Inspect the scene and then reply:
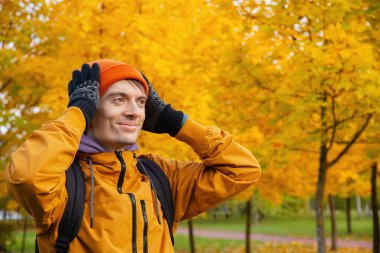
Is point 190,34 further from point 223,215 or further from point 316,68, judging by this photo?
point 223,215

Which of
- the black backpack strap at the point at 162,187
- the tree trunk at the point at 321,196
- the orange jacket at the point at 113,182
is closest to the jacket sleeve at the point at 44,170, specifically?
the orange jacket at the point at 113,182

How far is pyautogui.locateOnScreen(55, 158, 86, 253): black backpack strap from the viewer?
184 centimetres

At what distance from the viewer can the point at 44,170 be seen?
1.70 metres

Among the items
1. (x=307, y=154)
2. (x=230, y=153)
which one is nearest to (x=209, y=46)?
(x=307, y=154)

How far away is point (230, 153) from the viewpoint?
7.61ft

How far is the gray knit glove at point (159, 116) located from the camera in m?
2.33

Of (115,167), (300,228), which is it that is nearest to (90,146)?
(115,167)

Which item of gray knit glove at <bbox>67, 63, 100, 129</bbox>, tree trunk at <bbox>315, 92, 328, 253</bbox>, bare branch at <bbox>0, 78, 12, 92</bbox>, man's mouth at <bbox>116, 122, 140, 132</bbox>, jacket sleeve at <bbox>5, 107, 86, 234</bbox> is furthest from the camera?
bare branch at <bbox>0, 78, 12, 92</bbox>

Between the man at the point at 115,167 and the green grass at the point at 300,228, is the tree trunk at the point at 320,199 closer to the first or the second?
the man at the point at 115,167

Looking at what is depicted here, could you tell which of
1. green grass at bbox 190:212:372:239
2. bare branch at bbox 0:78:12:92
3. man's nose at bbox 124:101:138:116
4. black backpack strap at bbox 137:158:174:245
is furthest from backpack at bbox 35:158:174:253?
green grass at bbox 190:212:372:239

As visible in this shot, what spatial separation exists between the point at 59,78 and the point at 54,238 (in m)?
5.05

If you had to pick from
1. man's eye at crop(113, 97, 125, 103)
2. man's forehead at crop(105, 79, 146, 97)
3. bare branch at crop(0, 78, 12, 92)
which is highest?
bare branch at crop(0, 78, 12, 92)

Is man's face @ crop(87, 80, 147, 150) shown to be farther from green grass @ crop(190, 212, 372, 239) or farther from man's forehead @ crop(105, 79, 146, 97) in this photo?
green grass @ crop(190, 212, 372, 239)

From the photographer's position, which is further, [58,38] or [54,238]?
[58,38]
